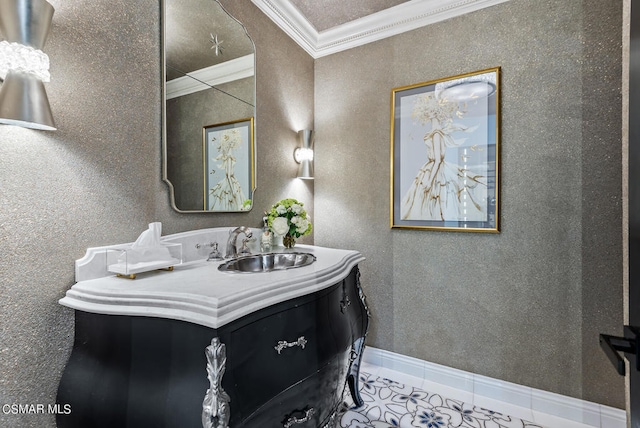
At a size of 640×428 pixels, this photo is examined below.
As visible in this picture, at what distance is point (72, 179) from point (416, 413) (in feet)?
6.78

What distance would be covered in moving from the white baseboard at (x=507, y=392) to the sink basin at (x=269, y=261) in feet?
3.77

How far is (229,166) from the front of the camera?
164cm

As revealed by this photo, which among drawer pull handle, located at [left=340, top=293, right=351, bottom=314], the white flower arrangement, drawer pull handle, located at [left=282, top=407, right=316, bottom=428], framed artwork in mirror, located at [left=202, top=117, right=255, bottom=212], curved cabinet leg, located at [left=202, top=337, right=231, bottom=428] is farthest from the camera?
the white flower arrangement

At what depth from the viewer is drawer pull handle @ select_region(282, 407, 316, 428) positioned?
999 mm

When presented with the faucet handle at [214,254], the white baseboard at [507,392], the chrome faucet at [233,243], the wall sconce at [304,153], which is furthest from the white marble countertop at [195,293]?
the white baseboard at [507,392]

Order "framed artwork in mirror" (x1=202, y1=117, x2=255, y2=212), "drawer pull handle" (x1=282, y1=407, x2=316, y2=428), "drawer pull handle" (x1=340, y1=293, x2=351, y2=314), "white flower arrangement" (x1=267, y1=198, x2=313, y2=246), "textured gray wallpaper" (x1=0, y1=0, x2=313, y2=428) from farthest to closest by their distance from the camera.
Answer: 1. "white flower arrangement" (x1=267, y1=198, x2=313, y2=246)
2. "framed artwork in mirror" (x1=202, y1=117, x2=255, y2=212)
3. "drawer pull handle" (x1=340, y1=293, x2=351, y2=314)
4. "drawer pull handle" (x1=282, y1=407, x2=316, y2=428)
5. "textured gray wallpaper" (x1=0, y1=0, x2=313, y2=428)

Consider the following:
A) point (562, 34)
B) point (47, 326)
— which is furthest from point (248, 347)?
point (562, 34)

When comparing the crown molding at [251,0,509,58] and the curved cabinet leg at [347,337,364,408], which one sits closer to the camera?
the curved cabinet leg at [347,337,364,408]

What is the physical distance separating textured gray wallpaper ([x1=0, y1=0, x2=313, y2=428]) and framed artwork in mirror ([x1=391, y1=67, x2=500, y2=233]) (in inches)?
57.7

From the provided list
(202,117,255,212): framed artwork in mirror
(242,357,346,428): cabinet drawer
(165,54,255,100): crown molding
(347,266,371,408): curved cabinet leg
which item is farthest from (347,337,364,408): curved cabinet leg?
(165,54,255,100): crown molding

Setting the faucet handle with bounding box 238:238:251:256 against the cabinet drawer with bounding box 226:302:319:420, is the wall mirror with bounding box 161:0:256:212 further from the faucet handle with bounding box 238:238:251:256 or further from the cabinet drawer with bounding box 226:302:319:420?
the cabinet drawer with bounding box 226:302:319:420

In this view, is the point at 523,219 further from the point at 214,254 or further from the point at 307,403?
the point at 214,254

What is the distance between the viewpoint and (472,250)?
1.90m

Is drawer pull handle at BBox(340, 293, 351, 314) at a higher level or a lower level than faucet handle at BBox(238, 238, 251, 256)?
lower
